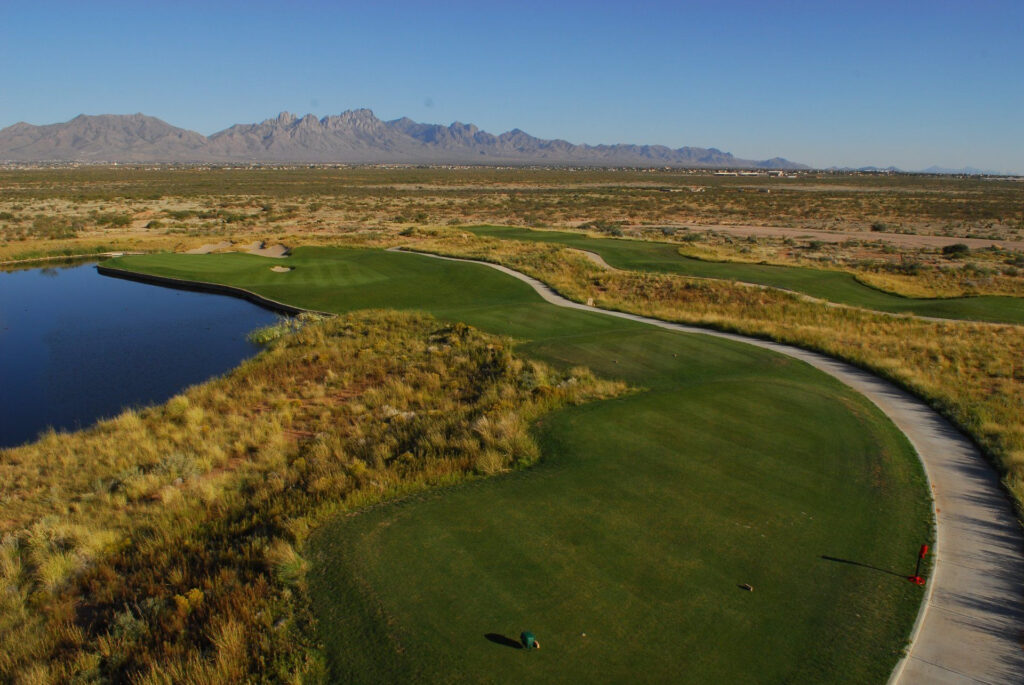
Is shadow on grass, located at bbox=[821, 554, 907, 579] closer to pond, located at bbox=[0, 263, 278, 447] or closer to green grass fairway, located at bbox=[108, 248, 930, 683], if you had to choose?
green grass fairway, located at bbox=[108, 248, 930, 683]

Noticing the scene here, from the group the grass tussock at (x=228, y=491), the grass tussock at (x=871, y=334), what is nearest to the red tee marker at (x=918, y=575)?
the grass tussock at (x=871, y=334)

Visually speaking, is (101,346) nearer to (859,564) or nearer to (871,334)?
(859,564)

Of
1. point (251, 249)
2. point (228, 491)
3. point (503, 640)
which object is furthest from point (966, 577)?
point (251, 249)

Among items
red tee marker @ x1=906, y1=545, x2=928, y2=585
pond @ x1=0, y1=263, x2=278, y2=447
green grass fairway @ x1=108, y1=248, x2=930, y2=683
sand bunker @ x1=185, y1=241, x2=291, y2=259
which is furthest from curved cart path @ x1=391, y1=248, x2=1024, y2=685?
sand bunker @ x1=185, y1=241, x2=291, y2=259

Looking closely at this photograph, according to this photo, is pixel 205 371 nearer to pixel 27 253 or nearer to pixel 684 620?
pixel 684 620

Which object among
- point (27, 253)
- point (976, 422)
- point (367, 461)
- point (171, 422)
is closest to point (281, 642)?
point (367, 461)

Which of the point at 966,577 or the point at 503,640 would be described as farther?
the point at 966,577

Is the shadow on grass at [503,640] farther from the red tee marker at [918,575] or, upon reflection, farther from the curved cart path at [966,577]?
the red tee marker at [918,575]
